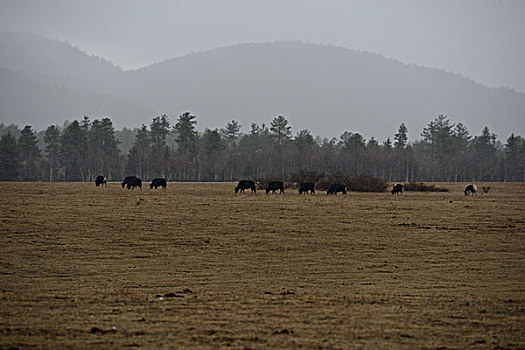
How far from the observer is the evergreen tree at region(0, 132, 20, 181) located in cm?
9456

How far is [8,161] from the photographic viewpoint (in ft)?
312

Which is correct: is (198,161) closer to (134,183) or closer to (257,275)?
(134,183)

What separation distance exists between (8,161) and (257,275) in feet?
291

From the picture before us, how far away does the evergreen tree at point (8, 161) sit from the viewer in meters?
94.6

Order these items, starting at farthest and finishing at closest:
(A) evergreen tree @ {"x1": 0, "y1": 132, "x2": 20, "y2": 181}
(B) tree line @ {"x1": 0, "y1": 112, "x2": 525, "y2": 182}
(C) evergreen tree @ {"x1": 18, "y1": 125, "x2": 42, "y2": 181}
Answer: (B) tree line @ {"x1": 0, "y1": 112, "x2": 525, "y2": 182}, (C) evergreen tree @ {"x1": 18, "y1": 125, "x2": 42, "y2": 181}, (A) evergreen tree @ {"x1": 0, "y1": 132, "x2": 20, "y2": 181}

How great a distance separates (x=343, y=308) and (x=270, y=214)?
61.1ft

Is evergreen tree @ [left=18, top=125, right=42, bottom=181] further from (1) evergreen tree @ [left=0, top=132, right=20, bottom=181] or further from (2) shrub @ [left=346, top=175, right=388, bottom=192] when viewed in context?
(2) shrub @ [left=346, top=175, right=388, bottom=192]

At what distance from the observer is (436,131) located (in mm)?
144875

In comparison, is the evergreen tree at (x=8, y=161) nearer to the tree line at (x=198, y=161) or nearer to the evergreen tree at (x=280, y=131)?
the tree line at (x=198, y=161)

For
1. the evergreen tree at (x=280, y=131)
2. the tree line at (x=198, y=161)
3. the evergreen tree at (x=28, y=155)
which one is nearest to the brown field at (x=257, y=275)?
the tree line at (x=198, y=161)

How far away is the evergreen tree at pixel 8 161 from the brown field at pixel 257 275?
215 feet

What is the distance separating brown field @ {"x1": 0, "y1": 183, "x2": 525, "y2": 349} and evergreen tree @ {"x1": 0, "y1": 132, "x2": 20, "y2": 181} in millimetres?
65477

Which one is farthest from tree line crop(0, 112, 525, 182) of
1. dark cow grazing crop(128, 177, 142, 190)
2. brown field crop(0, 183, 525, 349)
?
brown field crop(0, 183, 525, 349)

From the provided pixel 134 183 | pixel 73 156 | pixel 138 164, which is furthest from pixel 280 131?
pixel 134 183
